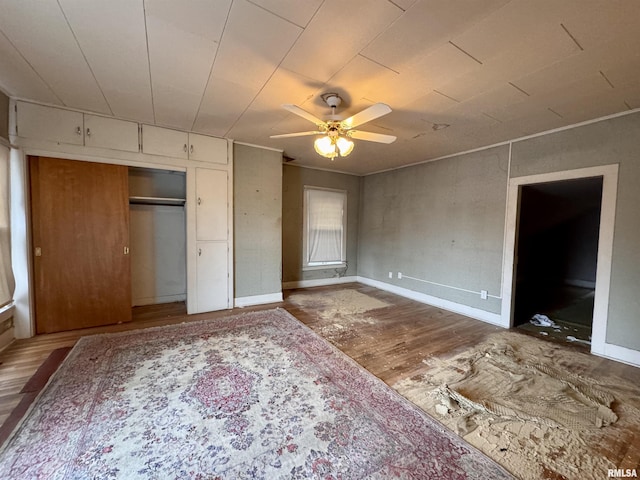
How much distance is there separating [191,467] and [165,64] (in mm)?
2799

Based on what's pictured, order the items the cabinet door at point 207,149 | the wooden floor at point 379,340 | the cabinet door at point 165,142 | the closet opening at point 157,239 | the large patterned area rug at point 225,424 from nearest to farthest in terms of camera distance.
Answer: the large patterned area rug at point 225,424 < the wooden floor at point 379,340 < the cabinet door at point 165,142 < the cabinet door at point 207,149 < the closet opening at point 157,239

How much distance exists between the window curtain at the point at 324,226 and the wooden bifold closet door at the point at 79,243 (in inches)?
130

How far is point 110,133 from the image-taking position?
3.23m

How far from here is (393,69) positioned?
2.05m

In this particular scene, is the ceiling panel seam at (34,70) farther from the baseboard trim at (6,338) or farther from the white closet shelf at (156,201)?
the baseboard trim at (6,338)

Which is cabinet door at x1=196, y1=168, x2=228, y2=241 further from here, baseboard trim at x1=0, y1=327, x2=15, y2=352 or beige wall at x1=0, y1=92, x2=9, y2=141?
baseboard trim at x1=0, y1=327, x2=15, y2=352

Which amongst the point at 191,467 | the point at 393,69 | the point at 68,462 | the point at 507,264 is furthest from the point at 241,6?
the point at 507,264

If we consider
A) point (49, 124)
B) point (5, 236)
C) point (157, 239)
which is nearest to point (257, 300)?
point (157, 239)

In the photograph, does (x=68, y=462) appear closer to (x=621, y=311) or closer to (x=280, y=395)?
(x=280, y=395)

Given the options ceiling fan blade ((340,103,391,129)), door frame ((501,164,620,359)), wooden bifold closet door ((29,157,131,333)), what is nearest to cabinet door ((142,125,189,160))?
wooden bifold closet door ((29,157,131,333))

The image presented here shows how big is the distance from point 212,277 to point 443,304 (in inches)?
152

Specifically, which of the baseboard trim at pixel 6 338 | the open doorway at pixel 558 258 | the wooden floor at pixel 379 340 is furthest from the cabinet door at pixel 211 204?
the open doorway at pixel 558 258

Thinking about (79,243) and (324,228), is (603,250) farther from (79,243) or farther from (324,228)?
(79,243)

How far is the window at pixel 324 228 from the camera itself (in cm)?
569
